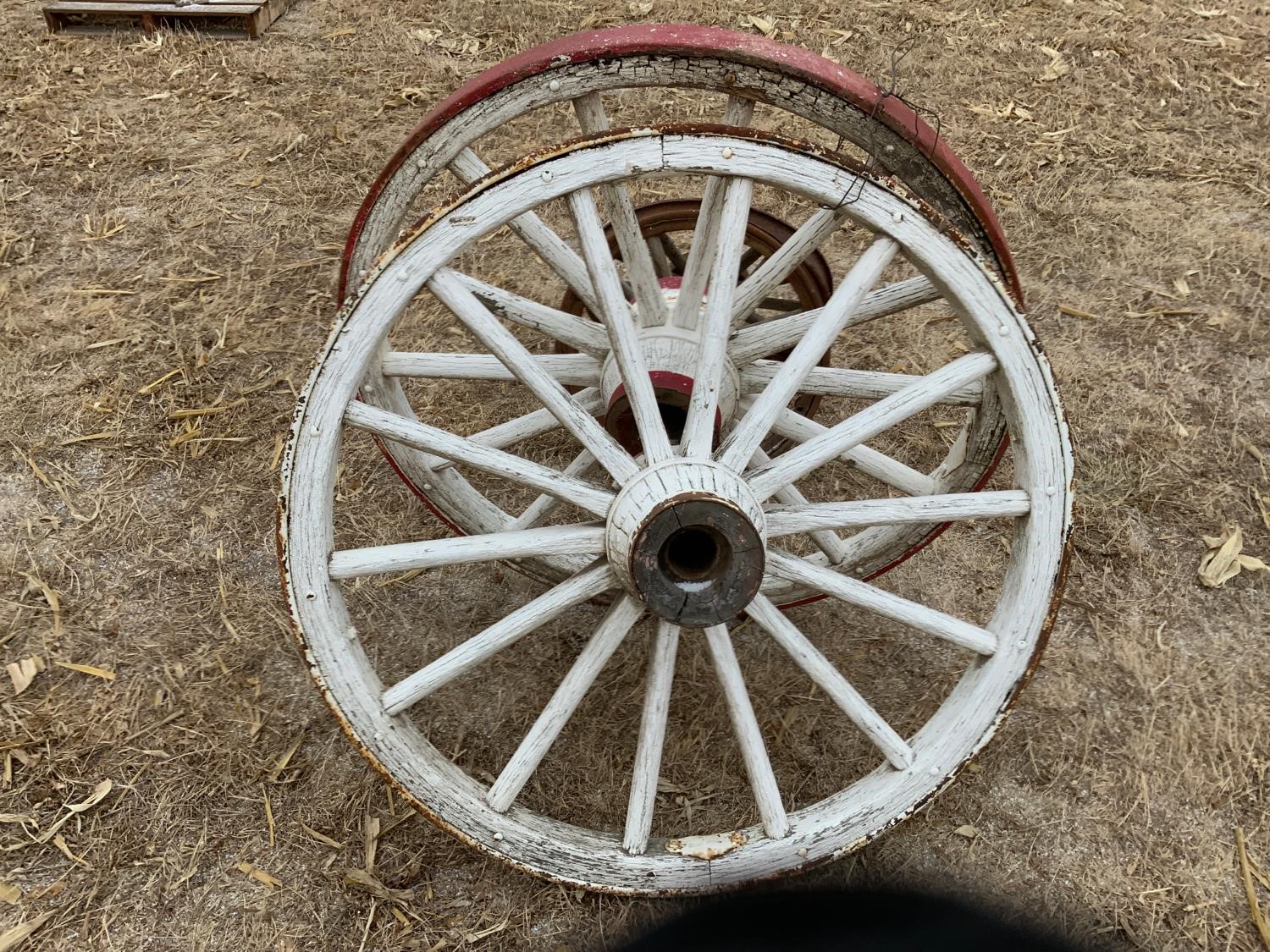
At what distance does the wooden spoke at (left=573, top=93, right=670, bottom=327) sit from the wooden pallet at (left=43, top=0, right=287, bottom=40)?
3.31m

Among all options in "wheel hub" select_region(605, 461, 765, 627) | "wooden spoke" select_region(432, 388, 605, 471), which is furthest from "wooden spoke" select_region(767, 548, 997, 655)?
"wooden spoke" select_region(432, 388, 605, 471)

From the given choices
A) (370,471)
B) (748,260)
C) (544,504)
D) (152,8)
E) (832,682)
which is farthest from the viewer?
(152,8)

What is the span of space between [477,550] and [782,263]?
0.73 m

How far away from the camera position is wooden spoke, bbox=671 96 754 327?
172 centimetres

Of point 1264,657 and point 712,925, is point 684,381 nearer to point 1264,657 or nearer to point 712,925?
point 712,925

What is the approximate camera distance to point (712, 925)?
3.51 feet

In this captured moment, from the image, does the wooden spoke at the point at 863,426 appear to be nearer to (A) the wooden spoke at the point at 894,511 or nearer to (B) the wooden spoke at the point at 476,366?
(A) the wooden spoke at the point at 894,511

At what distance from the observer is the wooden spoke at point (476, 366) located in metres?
1.92

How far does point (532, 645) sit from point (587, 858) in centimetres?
77

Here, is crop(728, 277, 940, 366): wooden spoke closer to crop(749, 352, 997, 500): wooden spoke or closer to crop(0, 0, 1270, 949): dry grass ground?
crop(749, 352, 997, 500): wooden spoke

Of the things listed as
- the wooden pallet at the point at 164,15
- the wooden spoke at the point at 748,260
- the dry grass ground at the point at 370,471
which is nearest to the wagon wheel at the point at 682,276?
the wooden spoke at the point at 748,260

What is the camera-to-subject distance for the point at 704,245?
1832 millimetres

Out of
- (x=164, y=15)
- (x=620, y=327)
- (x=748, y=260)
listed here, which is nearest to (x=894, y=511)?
(x=620, y=327)

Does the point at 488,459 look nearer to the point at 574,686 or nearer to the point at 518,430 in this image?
the point at 574,686
